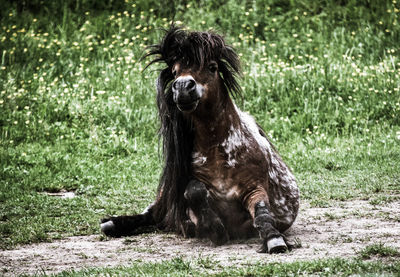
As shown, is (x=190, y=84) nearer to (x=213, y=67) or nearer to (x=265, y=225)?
(x=213, y=67)

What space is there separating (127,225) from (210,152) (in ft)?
3.91

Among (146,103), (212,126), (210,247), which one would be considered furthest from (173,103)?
(146,103)

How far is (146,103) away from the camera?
455 inches

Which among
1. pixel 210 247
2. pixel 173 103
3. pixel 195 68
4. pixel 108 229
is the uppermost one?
pixel 195 68

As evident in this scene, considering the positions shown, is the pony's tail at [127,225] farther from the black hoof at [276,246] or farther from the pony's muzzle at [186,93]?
the black hoof at [276,246]

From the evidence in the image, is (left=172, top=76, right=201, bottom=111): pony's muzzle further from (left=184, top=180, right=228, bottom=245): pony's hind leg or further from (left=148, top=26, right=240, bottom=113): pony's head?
(left=184, top=180, right=228, bottom=245): pony's hind leg

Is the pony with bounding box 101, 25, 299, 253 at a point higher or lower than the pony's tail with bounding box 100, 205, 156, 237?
higher

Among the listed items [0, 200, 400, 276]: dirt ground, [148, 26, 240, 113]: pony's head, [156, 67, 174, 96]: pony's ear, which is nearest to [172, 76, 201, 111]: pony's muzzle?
[148, 26, 240, 113]: pony's head

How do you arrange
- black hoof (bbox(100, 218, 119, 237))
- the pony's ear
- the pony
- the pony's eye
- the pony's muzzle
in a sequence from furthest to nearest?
black hoof (bbox(100, 218, 119, 237)) → the pony's ear → the pony's eye → the pony → the pony's muzzle

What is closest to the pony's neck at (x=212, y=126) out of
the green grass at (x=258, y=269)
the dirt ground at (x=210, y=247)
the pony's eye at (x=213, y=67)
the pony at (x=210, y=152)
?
the pony at (x=210, y=152)

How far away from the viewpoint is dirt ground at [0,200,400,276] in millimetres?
4355

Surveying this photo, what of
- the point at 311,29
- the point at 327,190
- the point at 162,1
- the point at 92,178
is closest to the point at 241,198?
the point at 327,190

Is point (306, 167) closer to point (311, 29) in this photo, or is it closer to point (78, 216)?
point (78, 216)

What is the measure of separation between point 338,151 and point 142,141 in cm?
314
